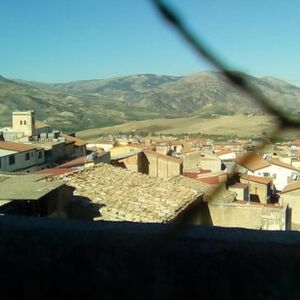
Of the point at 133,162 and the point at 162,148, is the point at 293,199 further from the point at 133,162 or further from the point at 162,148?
the point at 162,148

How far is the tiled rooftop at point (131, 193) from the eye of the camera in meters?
11.5

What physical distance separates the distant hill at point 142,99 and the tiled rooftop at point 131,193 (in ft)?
5.15

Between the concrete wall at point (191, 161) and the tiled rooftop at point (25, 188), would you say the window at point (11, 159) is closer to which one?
the concrete wall at point (191, 161)

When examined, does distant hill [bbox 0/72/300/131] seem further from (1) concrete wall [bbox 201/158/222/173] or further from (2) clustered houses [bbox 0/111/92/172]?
(1) concrete wall [bbox 201/158/222/173]

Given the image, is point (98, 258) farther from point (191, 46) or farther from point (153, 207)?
point (153, 207)

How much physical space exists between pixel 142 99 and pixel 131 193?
706 cm

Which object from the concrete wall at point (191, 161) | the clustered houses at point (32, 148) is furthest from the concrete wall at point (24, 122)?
the concrete wall at point (191, 161)

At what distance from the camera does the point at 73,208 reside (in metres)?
12.0

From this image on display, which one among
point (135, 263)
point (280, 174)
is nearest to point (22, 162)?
point (280, 174)

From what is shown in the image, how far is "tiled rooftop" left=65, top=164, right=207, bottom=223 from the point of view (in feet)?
37.6

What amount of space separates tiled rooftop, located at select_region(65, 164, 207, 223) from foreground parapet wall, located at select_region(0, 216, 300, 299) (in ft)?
29.1

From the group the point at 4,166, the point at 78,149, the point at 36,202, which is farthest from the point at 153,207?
the point at 78,149

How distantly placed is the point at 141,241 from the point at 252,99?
1361 mm

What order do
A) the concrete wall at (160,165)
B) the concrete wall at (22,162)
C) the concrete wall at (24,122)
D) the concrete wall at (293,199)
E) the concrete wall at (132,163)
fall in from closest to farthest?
the concrete wall at (293,199)
the concrete wall at (132,163)
the concrete wall at (160,165)
the concrete wall at (22,162)
the concrete wall at (24,122)
